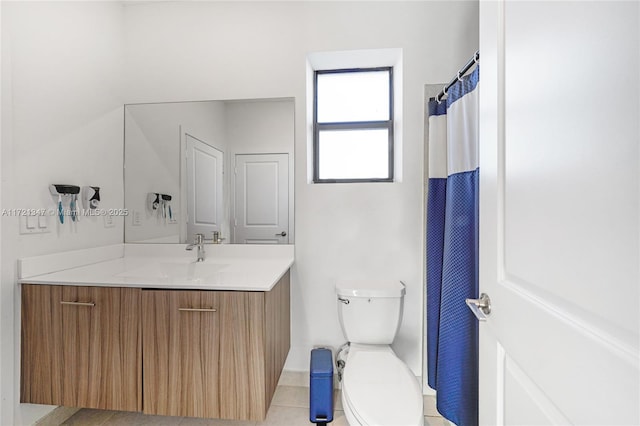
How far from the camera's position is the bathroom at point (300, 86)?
1.93 metres

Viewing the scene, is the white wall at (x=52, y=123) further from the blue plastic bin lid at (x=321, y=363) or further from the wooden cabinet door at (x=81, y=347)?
the blue plastic bin lid at (x=321, y=363)

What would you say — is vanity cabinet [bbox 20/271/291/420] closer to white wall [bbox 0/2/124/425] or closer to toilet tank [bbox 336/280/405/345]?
white wall [bbox 0/2/124/425]

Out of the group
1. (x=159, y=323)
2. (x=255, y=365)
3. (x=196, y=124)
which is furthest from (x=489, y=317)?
(x=196, y=124)

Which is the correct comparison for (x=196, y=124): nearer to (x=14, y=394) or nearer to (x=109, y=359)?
(x=109, y=359)

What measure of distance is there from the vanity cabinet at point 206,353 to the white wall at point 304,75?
0.70 m

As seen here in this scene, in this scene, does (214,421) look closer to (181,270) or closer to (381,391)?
(181,270)

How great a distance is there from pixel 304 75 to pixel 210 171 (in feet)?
2.90

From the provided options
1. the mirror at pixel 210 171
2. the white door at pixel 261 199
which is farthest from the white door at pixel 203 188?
the white door at pixel 261 199

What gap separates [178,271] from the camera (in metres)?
1.78

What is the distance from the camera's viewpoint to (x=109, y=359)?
142 cm

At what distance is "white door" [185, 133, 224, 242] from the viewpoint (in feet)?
6.91

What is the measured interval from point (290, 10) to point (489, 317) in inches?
81.5

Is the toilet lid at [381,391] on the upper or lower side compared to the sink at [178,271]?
lower

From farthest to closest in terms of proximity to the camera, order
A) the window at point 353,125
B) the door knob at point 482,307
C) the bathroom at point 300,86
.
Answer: the window at point 353,125, the bathroom at point 300,86, the door knob at point 482,307
